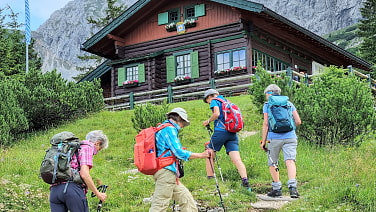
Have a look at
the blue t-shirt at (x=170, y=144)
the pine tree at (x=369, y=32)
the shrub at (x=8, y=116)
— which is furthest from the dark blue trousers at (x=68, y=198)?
the pine tree at (x=369, y=32)

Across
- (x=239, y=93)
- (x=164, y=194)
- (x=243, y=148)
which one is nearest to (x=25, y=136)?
(x=243, y=148)

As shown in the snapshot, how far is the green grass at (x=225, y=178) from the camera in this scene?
617 cm

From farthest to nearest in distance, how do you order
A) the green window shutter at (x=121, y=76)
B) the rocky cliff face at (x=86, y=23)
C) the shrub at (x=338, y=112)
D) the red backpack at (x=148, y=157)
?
1. the rocky cliff face at (x=86, y=23)
2. the green window shutter at (x=121, y=76)
3. the shrub at (x=338, y=112)
4. the red backpack at (x=148, y=157)

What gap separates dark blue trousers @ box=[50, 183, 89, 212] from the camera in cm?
460

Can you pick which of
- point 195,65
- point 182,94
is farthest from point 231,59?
point 182,94

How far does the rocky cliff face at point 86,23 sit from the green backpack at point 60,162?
109568mm

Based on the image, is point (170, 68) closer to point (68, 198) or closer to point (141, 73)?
point (141, 73)

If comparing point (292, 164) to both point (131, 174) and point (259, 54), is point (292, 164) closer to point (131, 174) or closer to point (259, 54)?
point (131, 174)

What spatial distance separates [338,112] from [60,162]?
24.1 ft

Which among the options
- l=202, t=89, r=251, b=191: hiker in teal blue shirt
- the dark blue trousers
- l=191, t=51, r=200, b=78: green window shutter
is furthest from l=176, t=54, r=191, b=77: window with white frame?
the dark blue trousers

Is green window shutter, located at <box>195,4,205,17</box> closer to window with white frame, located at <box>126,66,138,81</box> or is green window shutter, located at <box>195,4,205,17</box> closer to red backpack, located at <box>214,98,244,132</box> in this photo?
window with white frame, located at <box>126,66,138,81</box>

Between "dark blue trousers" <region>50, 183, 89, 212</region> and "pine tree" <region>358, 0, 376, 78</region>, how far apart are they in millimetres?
33665

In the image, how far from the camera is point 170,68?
21.9 meters

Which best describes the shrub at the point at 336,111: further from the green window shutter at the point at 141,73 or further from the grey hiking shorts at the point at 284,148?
the green window shutter at the point at 141,73
